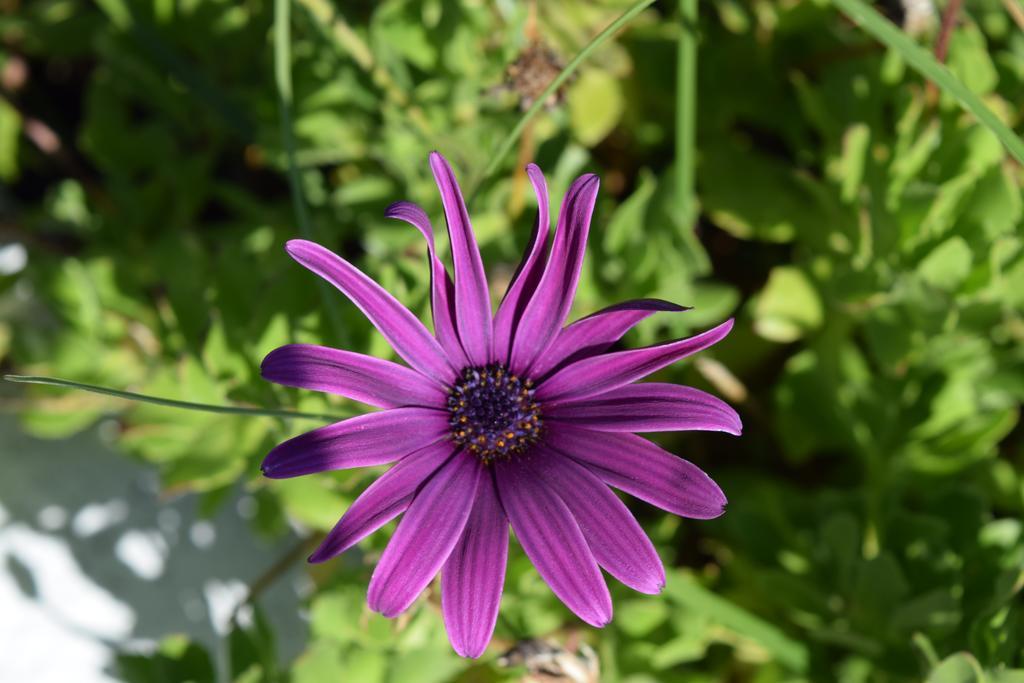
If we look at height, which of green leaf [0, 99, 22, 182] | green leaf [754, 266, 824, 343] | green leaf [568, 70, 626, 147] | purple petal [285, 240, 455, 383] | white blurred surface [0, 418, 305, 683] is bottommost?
purple petal [285, 240, 455, 383]

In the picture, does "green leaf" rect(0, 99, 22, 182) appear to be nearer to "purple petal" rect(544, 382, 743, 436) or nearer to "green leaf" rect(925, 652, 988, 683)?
"purple petal" rect(544, 382, 743, 436)

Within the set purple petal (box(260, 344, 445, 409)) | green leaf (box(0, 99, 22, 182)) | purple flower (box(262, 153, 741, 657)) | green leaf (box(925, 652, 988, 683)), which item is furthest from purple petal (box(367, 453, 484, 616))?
green leaf (box(0, 99, 22, 182))

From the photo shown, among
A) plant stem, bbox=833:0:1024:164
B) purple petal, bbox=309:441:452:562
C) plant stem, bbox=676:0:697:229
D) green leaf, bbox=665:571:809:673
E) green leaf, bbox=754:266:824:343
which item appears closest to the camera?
purple petal, bbox=309:441:452:562

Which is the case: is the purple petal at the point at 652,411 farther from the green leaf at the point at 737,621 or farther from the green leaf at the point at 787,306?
the green leaf at the point at 787,306

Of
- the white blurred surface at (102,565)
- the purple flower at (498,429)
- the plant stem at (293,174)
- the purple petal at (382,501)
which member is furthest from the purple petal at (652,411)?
the white blurred surface at (102,565)

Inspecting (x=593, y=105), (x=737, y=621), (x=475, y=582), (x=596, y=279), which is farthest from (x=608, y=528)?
(x=593, y=105)

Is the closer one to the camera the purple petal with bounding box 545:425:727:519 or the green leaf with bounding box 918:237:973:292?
the purple petal with bounding box 545:425:727:519
